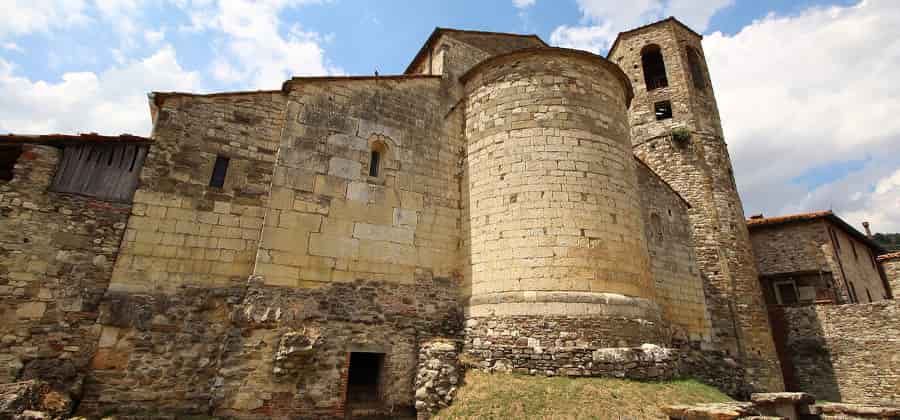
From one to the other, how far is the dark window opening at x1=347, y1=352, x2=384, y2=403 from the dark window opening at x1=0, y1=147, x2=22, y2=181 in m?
7.02

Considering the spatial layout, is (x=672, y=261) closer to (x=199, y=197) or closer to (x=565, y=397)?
(x=565, y=397)

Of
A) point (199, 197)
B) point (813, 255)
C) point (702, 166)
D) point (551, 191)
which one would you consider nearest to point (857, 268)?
point (813, 255)

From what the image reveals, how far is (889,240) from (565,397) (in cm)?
4810

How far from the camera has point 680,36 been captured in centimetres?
1939

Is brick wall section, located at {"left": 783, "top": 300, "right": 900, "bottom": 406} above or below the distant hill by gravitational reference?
below

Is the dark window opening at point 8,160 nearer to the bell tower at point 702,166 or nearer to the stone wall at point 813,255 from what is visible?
the bell tower at point 702,166

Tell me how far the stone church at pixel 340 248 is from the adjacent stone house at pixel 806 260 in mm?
8209

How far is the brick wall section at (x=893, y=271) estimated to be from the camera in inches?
844

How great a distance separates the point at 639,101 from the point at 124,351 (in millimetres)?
19033

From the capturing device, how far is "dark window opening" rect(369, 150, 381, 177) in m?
10.0

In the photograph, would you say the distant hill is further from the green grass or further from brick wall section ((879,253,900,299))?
the green grass

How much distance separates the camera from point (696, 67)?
19375 mm

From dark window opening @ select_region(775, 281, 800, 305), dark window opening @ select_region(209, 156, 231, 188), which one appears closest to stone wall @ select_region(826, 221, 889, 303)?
dark window opening @ select_region(775, 281, 800, 305)

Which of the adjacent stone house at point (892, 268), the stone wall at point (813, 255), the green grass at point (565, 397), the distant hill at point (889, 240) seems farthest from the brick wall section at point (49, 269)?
the distant hill at point (889, 240)
